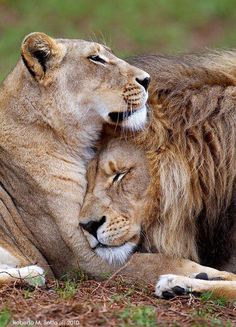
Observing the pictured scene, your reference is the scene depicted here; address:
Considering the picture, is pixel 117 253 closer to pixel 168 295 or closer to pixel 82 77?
pixel 168 295

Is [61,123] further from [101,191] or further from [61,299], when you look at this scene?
[61,299]

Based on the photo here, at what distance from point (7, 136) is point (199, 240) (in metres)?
1.26

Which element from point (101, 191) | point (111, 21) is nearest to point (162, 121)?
point (101, 191)

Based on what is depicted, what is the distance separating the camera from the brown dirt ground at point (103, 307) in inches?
209

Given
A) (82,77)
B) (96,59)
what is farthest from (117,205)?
(96,59)

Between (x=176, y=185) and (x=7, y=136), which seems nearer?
(x=176, y=185)

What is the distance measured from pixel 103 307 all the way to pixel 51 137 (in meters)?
1.28

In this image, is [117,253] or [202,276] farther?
[117,253]

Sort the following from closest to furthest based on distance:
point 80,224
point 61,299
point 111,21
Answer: point 61,299
point 80,224
point 111,21

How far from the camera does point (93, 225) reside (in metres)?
6.05

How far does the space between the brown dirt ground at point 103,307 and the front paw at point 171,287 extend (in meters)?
0.04

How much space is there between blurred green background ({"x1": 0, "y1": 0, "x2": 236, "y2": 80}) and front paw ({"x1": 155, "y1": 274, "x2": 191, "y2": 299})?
787 centimetres

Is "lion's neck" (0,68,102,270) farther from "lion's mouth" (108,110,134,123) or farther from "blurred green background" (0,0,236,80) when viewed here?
"blurred green background" (0,0,236,80)

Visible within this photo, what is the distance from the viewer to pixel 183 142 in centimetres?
613
